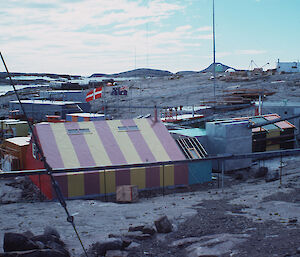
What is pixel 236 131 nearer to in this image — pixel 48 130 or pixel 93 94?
pixel 48 130

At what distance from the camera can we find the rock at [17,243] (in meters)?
6.46

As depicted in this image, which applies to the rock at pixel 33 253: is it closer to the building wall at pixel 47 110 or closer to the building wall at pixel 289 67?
the building wall at pixel 47 110

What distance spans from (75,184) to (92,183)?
581 millimetres

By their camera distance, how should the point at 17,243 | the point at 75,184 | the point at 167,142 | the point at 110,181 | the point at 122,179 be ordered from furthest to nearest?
the point at 167,142 < the point at 122,179 < the point at 110,181 < the point at 75,184 < the point at 17,243

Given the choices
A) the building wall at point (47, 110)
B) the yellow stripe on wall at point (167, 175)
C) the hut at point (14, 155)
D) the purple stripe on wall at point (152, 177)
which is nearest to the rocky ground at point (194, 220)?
the yellow stripe on wall at point (167, 175)

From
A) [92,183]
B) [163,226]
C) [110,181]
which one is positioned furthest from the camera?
[110,181]

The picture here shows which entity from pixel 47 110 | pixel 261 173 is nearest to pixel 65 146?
pixel 261 173

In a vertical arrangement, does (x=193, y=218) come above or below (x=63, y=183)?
below

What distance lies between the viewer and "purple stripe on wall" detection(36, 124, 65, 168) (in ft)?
43.4

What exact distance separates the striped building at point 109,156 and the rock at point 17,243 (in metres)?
6.10

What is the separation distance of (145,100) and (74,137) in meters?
41.3

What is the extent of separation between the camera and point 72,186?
12914 mm

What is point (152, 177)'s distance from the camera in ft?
46.0

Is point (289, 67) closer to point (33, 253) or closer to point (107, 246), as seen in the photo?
point (107, 246)
